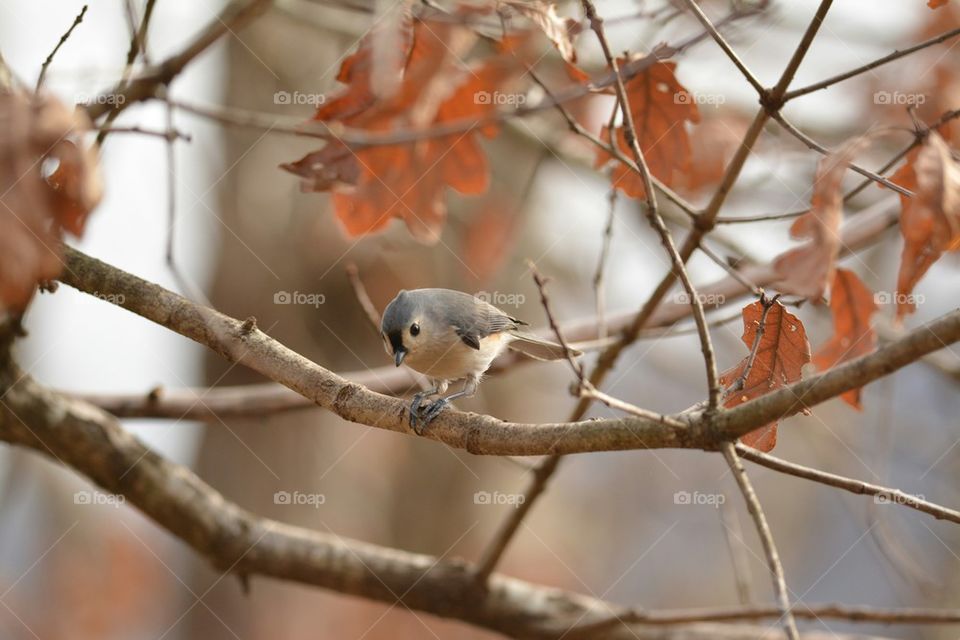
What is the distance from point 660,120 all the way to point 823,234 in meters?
0.96

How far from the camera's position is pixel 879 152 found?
18.8ft

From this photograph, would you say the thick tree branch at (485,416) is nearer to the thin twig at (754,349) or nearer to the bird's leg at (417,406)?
the bird's leg at (417,406)

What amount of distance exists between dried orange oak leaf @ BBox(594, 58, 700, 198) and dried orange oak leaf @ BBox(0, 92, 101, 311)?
5.21 feet

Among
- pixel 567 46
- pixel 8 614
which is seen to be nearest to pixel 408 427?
pixel 567 46
